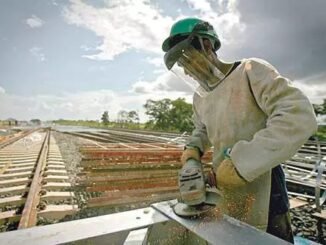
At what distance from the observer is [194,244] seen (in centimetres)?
97

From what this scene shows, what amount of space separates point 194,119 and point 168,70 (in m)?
0.38

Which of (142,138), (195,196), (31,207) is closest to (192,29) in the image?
(195,196)

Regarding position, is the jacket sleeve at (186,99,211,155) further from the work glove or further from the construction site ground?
the construction site ground

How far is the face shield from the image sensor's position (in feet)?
4.35

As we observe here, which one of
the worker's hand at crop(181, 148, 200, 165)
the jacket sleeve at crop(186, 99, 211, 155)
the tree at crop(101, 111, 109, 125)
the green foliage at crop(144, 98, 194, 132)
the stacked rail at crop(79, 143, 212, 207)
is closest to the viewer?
the worker's hand at crop(181, 148, 200, 165)

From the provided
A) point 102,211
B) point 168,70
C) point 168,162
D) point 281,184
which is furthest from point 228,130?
point 168,162

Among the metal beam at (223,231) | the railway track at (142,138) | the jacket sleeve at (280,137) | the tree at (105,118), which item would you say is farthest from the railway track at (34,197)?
the tree at (105,118)

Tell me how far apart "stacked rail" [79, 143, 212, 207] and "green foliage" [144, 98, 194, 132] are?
25.9 m

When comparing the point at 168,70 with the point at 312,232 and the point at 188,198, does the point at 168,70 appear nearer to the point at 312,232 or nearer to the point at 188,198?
the point at 188,198

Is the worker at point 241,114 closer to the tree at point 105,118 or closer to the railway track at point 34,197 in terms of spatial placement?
the railway track at point 34,197

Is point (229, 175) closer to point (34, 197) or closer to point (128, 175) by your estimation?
point (34, 197)

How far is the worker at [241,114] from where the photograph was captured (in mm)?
1062

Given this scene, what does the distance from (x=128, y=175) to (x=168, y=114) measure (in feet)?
113

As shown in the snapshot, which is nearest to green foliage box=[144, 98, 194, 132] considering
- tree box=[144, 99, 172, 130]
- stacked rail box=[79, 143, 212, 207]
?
tree box=[144, 99, 172, 130]
